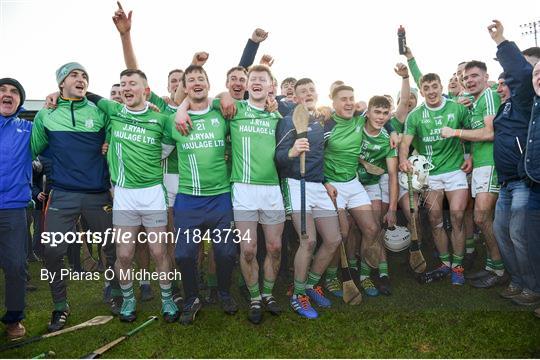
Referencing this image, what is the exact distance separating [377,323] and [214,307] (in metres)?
1.54

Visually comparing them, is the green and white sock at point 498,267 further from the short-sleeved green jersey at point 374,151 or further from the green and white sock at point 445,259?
the short-sleeved green jersey at point 374,151

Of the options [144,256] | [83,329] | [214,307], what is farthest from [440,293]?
[83,329]

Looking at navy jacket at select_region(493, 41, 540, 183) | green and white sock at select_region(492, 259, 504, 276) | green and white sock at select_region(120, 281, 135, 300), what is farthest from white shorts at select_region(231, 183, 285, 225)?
green and white sock at select_region(492, 259, 504, 276)

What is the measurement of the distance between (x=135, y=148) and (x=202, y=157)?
0.60 metres

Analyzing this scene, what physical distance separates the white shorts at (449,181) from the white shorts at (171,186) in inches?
109

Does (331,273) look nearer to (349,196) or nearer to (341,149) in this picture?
(349,196)

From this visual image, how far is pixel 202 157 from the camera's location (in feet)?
12.6

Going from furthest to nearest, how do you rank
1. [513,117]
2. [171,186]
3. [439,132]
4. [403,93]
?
[403,93], [439,132], [171,186], [513,117]

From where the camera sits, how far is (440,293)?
4.40 m

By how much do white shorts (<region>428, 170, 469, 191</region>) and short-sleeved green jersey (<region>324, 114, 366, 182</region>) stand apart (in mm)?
927

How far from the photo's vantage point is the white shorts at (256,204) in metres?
3.87

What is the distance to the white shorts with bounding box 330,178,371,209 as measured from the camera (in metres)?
4.50

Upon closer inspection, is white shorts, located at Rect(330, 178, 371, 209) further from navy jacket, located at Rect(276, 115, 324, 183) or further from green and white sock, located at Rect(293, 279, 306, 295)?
green and white sock, located at Rect(293, 279, 306, 295)

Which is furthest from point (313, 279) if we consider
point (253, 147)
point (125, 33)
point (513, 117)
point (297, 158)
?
point (125, 33)
